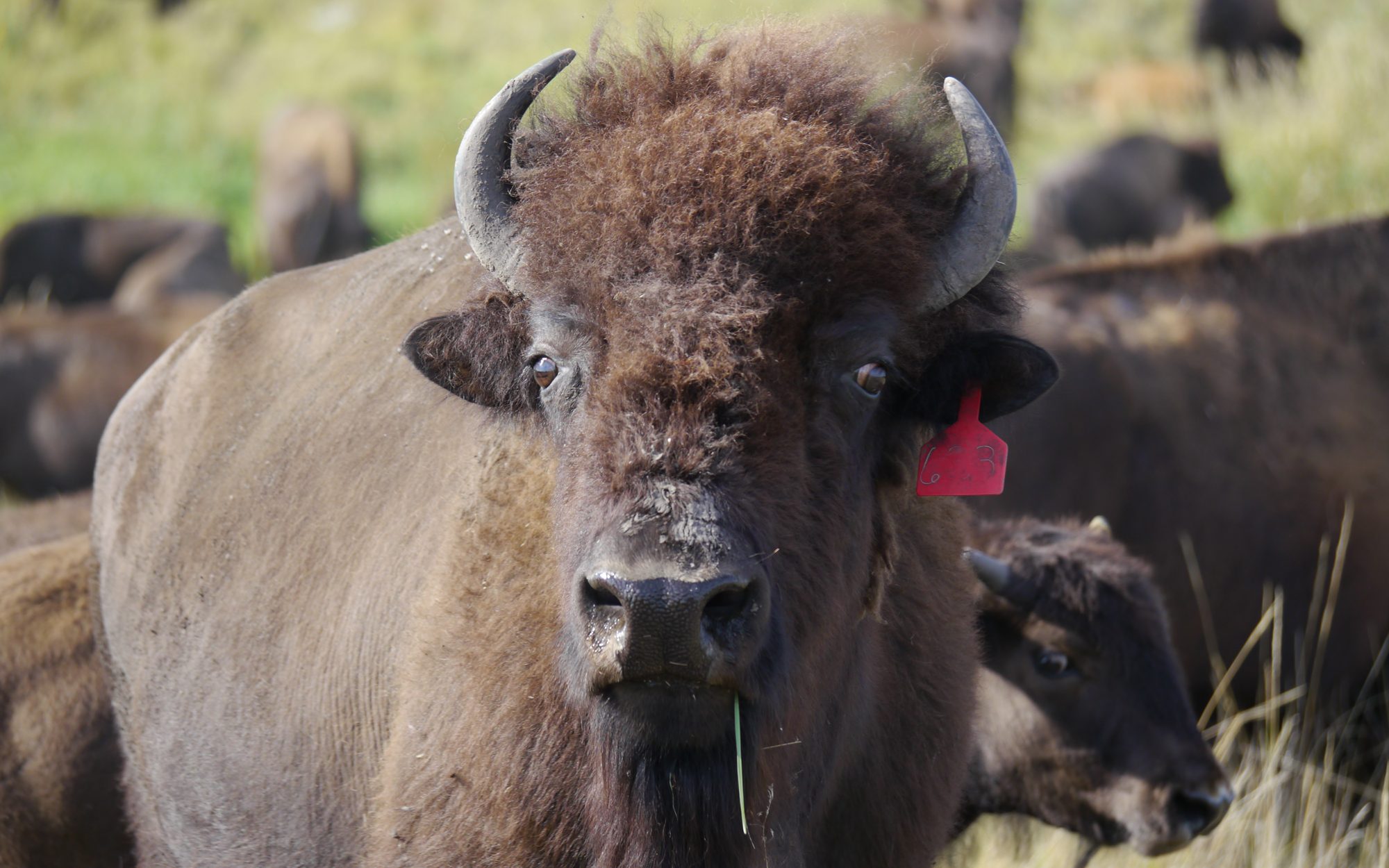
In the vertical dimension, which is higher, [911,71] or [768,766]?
[911,71]

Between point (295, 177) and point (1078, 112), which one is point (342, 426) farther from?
point (1078, 112)

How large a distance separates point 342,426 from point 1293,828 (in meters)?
5.01

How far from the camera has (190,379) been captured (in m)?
4.59

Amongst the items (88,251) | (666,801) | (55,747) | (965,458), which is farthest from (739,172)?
(88,251)

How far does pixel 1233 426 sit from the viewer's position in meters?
7.29

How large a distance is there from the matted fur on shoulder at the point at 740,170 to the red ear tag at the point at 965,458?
0.36m

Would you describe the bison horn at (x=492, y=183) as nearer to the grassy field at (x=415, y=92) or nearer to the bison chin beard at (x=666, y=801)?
the bison chin beard at (x=666, y=801)

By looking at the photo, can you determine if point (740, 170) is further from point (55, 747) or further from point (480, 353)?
point (55, 747)

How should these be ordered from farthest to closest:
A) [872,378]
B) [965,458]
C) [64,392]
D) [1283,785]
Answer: [64,392] → [1283,785] → [965,458] → [872,378]

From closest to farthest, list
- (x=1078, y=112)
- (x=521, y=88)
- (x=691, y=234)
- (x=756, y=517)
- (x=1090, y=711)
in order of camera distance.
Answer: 1. (x=756, y=517)
2. (x=691, y=234)
3. (x=521, y=88)
4. (x=1090, y=711)
5. (x=1078, y=112)

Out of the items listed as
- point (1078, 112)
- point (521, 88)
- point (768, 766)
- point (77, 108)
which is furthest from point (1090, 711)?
point (77, 108)

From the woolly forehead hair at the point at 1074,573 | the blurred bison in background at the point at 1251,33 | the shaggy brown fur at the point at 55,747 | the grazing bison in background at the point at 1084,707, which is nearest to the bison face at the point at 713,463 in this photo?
the grazing bison in background at the point at 1084,707

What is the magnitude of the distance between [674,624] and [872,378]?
890 millimetres

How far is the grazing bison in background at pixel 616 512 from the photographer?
2.73m
